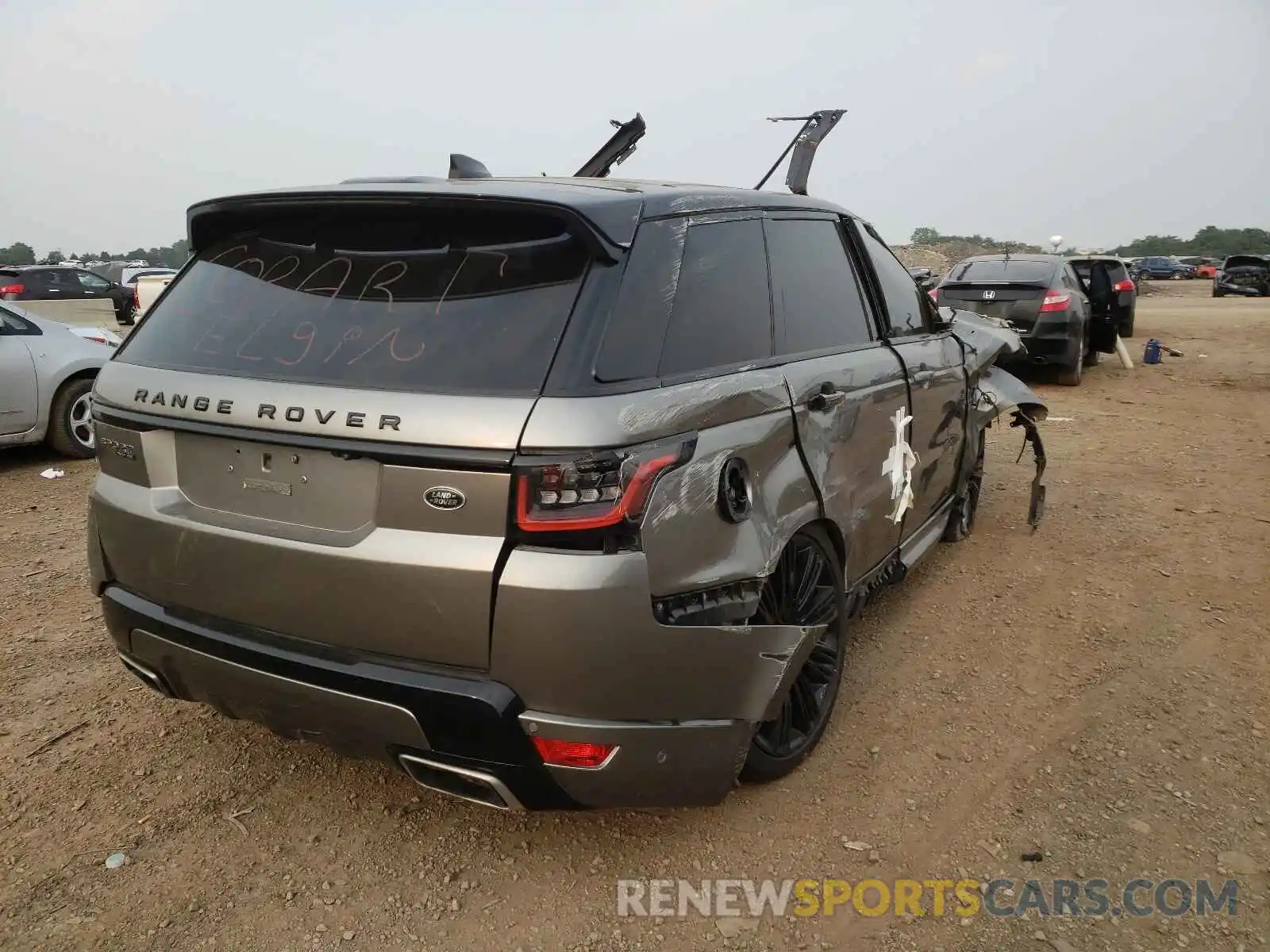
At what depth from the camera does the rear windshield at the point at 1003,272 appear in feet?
36.9

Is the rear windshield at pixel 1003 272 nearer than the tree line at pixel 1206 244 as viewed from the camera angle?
Yes

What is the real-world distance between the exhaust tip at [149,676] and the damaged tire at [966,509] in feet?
12.3

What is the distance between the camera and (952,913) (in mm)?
2457

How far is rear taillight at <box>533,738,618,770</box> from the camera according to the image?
2.16 m

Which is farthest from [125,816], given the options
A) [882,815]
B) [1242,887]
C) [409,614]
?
[1242,887]

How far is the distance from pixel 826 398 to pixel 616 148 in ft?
9.66

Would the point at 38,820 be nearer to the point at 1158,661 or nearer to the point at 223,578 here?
the point at 223,578

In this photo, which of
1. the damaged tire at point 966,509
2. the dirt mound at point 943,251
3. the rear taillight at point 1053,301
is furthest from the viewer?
the dirt mound at point 943,251

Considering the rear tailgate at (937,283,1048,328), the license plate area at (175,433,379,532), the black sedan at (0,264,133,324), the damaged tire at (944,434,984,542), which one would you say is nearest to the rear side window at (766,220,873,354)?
the license plate area at (175,433,379,532)

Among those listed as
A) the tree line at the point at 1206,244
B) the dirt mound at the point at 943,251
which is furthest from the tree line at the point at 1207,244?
the dirt mound at the point at 943,251

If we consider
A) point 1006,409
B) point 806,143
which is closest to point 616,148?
point 806,143

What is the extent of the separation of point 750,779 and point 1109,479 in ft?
16.7

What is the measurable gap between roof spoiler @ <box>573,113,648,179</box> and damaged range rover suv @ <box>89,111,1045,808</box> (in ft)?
8.52

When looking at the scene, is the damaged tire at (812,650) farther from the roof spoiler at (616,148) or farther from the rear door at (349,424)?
the roof spoiler at (616,148)
